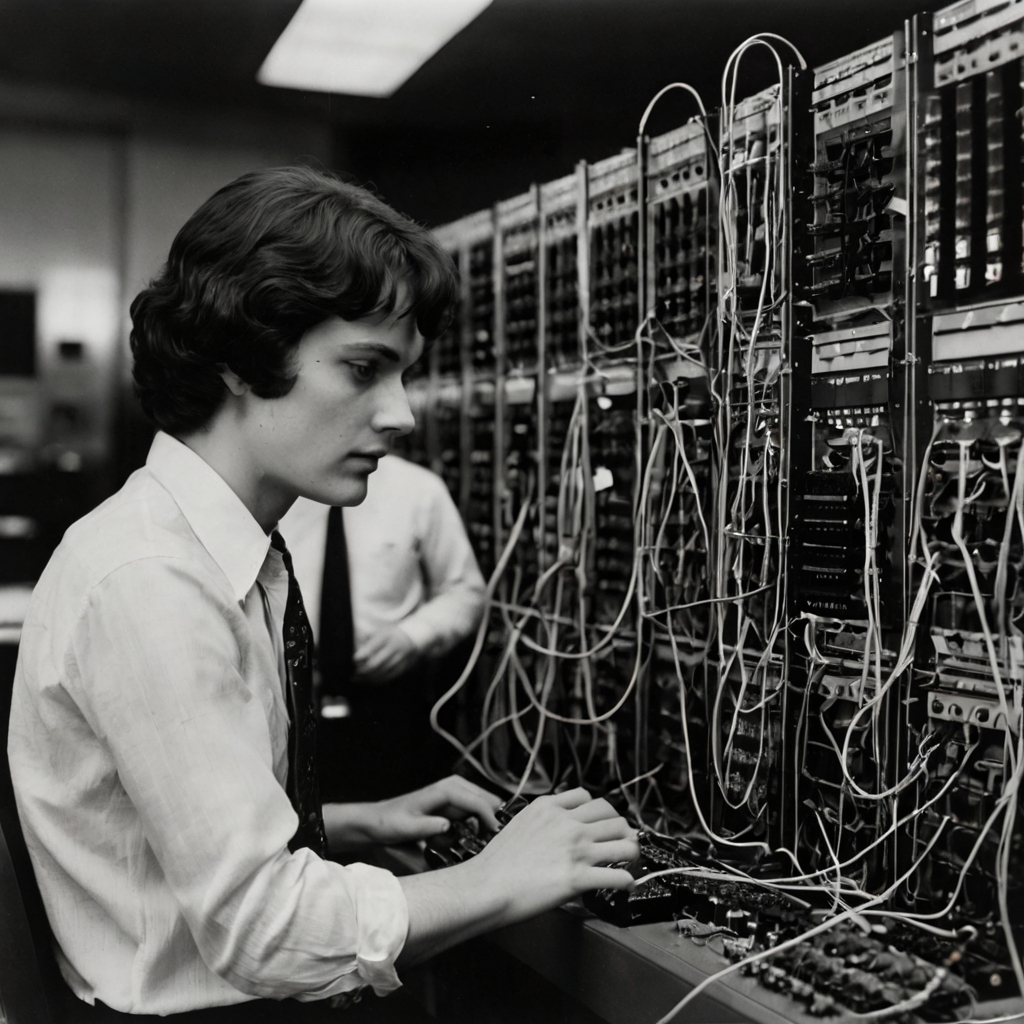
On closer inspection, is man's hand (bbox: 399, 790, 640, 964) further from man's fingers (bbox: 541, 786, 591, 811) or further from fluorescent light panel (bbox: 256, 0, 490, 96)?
fluorescent light panel (bbox: 256, 0, 490, 96)

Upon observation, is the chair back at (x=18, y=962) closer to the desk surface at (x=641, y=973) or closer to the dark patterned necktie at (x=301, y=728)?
the dark patterned necktie at (x=301, y=728)

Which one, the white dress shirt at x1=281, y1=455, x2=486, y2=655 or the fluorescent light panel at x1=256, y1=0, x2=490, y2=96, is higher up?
the fluorescent light panel at x1=256, y1=0, x2=490, y2=96

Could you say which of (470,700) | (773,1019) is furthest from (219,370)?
(470,700)

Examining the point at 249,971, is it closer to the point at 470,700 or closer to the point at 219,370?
the point at 219,370

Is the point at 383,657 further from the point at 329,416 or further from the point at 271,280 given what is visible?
the point at 271,280

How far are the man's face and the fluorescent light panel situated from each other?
2.87 feet

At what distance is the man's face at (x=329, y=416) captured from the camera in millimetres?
1339

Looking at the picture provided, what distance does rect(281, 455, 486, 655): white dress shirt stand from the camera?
87.6 inches

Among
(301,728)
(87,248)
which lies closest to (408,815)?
(301,728)

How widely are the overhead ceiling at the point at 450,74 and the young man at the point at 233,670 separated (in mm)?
648

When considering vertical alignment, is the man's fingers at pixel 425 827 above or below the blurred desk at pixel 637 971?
above

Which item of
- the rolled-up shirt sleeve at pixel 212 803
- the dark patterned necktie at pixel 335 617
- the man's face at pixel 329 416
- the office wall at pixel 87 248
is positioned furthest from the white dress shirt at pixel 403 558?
the rolled-up shirt sleeve at pixel 212 803

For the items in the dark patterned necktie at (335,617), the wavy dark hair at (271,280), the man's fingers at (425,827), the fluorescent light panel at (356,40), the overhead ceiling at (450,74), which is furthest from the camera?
the dark patterned necktie at (335,617)

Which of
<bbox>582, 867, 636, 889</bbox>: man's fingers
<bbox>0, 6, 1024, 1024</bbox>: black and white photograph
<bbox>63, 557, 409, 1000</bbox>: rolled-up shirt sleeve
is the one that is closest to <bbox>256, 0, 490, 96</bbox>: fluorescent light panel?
<bbox>0, 6, 1024, 1024</bbox>: black and white photograph
